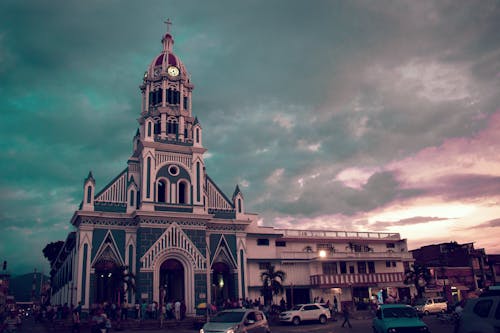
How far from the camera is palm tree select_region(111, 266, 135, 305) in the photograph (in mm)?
34719

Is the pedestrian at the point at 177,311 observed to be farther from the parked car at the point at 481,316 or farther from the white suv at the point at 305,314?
the parked car at the point at 481,316

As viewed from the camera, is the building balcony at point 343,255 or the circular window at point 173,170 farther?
the building balcony at point 343,255

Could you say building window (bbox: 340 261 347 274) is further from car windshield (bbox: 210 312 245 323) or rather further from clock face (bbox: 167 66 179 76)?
car windshield (bbox: 210 312 245 323)

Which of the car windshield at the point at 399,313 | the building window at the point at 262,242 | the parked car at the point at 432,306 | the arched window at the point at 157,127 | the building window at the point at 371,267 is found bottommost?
the parked car at the point at 432,306

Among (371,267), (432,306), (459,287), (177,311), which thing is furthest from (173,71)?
(459,287)

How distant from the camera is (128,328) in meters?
30.4

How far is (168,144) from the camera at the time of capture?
4216 centimetres

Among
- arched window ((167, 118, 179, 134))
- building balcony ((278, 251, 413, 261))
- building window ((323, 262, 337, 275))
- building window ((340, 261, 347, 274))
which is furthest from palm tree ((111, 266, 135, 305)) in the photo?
building window ((340, 261, 347, 274))

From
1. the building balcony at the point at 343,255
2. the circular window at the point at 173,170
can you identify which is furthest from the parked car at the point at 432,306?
the circular window at the point at 173,170

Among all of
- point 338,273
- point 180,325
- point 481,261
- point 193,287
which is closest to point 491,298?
point 180,325

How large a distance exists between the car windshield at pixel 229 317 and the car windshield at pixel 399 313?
19.2ft

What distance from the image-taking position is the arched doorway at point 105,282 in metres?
36.0

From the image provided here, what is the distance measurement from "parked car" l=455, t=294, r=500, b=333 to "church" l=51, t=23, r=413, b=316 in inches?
1012

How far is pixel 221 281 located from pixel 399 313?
26.2 m
